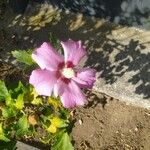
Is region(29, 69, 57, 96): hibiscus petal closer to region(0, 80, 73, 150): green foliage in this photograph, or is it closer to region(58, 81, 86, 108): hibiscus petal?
region(58, 81, 86, 108): hibiscus petal

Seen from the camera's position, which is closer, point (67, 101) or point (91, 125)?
point (67, 101)

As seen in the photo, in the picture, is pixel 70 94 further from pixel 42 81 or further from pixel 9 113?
pixel 9 113

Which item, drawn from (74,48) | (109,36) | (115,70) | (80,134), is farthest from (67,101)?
(109,36)

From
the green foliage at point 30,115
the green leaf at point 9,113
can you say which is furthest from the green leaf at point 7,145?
the green leaf at point 9,113

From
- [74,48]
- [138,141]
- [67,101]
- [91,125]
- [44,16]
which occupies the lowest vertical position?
[138,141]

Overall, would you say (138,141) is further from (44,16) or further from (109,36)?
(44,16)

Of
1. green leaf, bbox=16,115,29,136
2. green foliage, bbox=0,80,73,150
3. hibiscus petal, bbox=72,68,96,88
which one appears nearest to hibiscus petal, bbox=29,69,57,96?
hibiscus petal, bbox=72,68,96,88

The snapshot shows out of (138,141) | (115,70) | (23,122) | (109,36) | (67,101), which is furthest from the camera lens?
(109,36)

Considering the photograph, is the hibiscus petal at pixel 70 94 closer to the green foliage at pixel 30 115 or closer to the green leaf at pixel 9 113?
the green foliage at pixel 30 115
